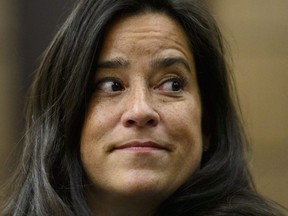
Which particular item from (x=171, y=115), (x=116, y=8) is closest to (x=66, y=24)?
(x=116, y=8)

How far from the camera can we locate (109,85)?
441cm

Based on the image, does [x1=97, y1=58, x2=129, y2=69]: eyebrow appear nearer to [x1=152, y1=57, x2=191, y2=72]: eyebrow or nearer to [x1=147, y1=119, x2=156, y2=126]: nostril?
[x1=152, y1=57, x2=191, y2=72]: eyebrow

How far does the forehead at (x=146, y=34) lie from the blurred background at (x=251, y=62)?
10.1 feet

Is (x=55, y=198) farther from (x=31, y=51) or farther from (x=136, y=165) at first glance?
(x=31, y=51)

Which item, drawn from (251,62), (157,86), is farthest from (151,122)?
(251,62)

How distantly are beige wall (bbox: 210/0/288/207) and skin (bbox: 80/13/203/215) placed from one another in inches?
126

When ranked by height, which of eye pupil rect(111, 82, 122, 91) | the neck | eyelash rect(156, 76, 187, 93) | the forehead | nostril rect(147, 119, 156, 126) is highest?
the forehead

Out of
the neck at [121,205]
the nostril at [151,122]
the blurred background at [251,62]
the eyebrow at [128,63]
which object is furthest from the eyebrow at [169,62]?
the blurred background at [251,62]

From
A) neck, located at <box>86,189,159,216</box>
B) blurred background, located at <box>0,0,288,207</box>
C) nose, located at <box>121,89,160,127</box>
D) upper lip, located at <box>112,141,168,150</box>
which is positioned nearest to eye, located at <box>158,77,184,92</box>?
nose, located at <box>121,89,160,127</box>

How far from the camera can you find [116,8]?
175 inches

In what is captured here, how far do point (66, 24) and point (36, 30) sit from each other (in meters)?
3.22

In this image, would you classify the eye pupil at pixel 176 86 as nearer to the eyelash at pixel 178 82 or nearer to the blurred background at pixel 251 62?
the eyelash at pixel 178 82

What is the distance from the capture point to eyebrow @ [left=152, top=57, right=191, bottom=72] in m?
4.43

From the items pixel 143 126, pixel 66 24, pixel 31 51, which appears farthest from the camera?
pixel 31 51
